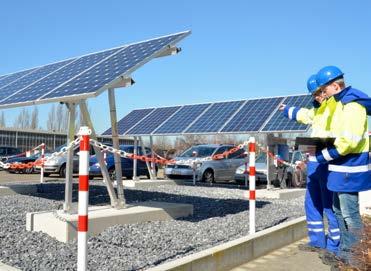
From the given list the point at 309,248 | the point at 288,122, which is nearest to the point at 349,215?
the point at 309,248

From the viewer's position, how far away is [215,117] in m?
17.4

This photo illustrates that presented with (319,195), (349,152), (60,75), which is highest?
(60,75)

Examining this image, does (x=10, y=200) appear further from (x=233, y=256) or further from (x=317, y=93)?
(x=317, y=93)

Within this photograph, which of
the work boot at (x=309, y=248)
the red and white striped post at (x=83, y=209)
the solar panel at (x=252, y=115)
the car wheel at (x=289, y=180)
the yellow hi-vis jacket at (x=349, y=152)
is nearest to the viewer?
the red and white striped post at (x=83, y=209)

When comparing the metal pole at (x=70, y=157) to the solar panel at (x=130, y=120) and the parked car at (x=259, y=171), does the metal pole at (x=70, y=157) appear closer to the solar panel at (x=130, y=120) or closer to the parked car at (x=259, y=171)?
the parked car at (x=259, y=171)

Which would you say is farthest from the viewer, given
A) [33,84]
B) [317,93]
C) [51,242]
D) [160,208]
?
[33,84]

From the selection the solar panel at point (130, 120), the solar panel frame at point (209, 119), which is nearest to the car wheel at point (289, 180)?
the solar panel frame at point (209, 119)

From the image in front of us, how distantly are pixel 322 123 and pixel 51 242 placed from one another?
11.6 ft

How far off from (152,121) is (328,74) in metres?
14.8

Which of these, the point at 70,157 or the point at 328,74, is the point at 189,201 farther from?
the point at 328,74

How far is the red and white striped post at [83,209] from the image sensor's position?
4285 millimetres

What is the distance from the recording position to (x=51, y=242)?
6012 millimetres

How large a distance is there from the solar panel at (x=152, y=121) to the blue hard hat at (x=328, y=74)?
13.3 meters

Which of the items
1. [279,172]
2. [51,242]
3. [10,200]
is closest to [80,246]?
[51,242]
